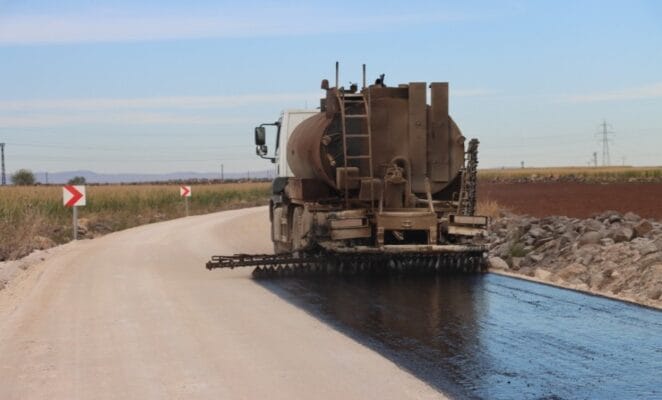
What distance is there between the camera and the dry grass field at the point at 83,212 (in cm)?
2247

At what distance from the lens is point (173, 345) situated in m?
8.37

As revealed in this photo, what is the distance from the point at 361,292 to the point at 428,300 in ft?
4.31

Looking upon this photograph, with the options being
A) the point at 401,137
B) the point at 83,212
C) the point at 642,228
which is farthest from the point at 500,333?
the point at 83,212

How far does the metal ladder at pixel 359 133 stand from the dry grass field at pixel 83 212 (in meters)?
10.2

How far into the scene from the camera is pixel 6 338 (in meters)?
8.95

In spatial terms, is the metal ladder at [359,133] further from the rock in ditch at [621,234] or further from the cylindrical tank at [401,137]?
the rock in ditch at [621,234]

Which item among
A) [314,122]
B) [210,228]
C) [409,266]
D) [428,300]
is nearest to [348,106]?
[314,122]

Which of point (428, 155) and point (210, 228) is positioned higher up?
point (428, 155)

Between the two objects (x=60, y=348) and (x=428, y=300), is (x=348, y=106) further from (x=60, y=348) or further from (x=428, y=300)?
(x=60, y=348)

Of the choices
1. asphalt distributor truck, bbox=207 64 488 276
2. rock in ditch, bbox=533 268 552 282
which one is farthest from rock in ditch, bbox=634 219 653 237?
asphalt distributor truck, bbox=207 64 488 276

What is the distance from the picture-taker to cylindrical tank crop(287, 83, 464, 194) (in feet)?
45.1

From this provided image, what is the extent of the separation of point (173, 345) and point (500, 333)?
3.37 metres

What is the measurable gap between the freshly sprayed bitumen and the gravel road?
38cm

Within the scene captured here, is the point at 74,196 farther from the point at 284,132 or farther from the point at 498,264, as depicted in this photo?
the point at 498,264
